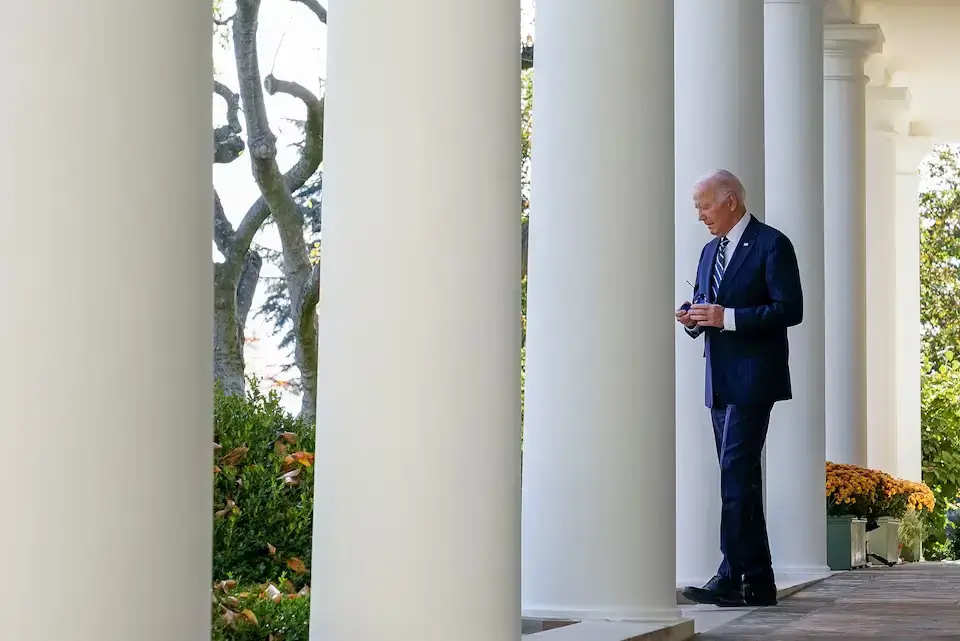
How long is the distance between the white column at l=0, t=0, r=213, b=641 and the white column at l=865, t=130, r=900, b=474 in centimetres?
6022

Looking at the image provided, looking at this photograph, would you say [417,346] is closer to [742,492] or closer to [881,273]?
[742,492]

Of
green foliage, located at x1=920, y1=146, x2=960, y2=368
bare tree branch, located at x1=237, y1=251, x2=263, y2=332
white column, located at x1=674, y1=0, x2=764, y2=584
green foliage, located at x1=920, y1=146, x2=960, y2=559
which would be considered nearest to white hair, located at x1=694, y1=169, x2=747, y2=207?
white column, located at x1=674, y1=0, x2=764, y2=584

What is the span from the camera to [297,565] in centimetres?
2228

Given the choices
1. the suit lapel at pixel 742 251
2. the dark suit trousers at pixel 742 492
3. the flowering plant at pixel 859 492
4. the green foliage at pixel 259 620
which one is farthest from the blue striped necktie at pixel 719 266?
the flowering plant at pixel 859 492

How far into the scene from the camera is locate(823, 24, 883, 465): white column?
163 ft

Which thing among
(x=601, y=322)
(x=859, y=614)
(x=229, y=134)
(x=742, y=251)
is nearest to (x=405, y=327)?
(x=601, y=322)

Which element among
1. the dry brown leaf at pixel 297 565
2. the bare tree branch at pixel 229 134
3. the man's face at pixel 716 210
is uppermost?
the bare tree branch at pixel 229 134

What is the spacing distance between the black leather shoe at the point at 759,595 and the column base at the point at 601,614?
5963 mm

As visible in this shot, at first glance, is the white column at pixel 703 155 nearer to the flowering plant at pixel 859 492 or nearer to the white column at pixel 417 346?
the white column at pixel 417 346

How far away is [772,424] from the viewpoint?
125 ft

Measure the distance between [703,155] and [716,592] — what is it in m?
8.65

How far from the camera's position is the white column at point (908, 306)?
7456 cm

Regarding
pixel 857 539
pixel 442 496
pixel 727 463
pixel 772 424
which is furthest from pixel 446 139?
pixel 857 539

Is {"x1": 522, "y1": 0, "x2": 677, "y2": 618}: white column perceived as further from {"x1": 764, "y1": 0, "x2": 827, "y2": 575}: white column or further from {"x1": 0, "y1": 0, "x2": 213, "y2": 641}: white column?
{"x1": 764, "y1": 0, "x2": 827, "y2": 575}: white column
